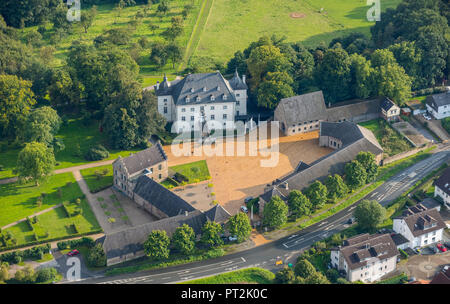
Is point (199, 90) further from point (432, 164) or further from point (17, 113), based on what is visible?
point (432, 164)

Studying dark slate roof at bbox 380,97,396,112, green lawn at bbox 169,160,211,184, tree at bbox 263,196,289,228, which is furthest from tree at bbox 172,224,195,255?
dark slate roof at bbox 380,97,396,112

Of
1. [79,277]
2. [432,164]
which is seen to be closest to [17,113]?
[79,277]

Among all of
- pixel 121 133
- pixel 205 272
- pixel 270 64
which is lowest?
pixel 205 272

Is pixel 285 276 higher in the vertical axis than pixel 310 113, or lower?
lower

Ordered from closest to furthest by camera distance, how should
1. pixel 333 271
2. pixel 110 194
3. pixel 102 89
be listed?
pixel 333 271, pixel 110 194, pixel 102 89

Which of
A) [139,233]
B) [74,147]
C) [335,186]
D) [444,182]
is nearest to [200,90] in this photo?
[74,147]

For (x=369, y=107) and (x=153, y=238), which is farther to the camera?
(x=369, y=107)

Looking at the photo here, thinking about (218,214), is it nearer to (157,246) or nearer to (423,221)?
(157,246)
